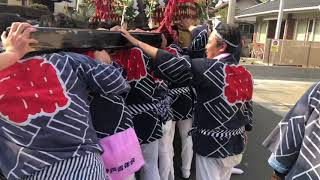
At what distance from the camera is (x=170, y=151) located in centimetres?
429

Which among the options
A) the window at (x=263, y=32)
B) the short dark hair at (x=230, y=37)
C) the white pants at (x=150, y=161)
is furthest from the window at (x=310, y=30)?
the white pants at (x=150, y=161)

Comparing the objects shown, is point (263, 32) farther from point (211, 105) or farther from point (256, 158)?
point (211, 105)

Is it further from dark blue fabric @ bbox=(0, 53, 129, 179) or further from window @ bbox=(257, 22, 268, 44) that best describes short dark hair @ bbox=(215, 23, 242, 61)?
window @ bbox=(257, 22, 268, 44)

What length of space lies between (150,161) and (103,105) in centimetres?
121

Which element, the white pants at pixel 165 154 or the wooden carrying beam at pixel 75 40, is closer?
the wooden carrying beam at pixel 75 40

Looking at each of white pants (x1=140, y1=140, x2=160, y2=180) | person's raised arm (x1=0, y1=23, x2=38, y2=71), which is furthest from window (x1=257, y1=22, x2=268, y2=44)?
person's raised arm (x1=0, y1=23, x2=38, y2=71)

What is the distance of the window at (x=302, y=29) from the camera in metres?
24.2

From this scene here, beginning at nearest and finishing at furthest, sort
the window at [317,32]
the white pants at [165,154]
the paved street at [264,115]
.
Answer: the white pants at [165,154]
the paved street at [264,115]
the window at [317,32]

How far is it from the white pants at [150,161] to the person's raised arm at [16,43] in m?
1.71

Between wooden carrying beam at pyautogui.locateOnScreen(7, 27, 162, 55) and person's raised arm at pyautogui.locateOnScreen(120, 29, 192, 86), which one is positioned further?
person's raised arm at pyautogui.locateOnScreen(120, 29, 192, 86)

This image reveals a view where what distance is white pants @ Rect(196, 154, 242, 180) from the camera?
339 centimetres

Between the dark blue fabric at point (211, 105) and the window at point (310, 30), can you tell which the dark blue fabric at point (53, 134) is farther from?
the window at point (310, 30)

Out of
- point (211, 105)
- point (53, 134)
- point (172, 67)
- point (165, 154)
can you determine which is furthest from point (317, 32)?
point (53, 134)

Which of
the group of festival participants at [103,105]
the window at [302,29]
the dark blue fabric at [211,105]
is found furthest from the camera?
the window at [302,29]
